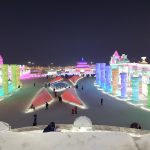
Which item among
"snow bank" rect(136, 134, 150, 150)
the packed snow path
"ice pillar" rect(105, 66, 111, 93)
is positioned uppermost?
"snow bank" rect(136, 134, 150, 150)

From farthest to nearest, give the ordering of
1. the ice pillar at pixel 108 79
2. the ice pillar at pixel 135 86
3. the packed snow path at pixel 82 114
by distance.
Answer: the ice pillar at pixel 108 79
the ice pillar at pixel 135 86
the packed snow path at pixel 82 114

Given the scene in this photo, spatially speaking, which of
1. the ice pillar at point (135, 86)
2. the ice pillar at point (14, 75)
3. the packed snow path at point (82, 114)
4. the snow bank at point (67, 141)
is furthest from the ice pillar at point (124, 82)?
the snow bank at point (67, 141)

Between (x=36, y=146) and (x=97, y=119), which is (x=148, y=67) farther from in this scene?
(x=36, y=146)

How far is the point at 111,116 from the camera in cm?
2459

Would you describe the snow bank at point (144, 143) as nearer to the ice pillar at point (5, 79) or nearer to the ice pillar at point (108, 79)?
the ice pillar at point (5, 79)

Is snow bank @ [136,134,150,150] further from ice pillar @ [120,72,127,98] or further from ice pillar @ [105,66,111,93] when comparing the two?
ice pillar @ [105,66,111,93]

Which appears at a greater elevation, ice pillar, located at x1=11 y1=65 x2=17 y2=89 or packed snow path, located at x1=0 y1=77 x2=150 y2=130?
ice pillar, located at x1=11 y1=65 x2=17 y2=89

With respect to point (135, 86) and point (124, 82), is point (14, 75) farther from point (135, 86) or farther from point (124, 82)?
point (135, 86)

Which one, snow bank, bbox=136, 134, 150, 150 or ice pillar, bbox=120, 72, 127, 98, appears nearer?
snow bank, bbox=136, 134, 150, 150

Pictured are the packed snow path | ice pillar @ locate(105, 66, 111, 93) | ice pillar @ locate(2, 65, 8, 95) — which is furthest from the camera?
ice pillar @ locate(105, 66, 111, 93)

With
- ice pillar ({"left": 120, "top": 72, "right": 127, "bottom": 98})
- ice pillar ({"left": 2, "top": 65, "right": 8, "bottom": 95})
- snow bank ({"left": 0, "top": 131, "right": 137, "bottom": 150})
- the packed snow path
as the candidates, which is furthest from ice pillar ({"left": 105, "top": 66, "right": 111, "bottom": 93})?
snow bank ({"left": 0, "top": 131, "right": 137, "bottom": 150})

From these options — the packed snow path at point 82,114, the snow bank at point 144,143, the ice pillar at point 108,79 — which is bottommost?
the packed snow path at point 82,114

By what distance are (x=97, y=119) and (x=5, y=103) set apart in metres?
14.0

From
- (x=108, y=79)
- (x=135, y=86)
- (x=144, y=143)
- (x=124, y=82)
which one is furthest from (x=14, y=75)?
(x=144, y=143)
